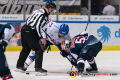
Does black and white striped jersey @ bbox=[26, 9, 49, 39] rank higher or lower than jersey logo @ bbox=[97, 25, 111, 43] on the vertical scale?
higher

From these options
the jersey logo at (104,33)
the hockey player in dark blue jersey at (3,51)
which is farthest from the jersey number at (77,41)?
the jersey logo at (104,33)

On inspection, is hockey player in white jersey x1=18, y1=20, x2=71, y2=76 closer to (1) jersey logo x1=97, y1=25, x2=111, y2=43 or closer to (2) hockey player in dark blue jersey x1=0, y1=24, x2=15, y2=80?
(2) hockey player in dark blue jersey x1=0, y1=24, x2=15, y2=80

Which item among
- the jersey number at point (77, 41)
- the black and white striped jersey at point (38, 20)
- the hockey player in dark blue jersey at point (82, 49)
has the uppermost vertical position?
the black and white striped jersey at point (38, 20)

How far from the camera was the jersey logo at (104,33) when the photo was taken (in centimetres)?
960

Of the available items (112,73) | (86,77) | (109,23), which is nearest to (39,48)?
(86,77)

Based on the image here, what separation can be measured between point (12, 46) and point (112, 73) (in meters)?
4.82

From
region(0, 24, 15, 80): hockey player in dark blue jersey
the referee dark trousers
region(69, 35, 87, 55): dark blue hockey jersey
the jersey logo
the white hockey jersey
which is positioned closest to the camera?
region(0, 24, 15, 80): hockey player in dark blue jersey

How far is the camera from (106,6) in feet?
32.5

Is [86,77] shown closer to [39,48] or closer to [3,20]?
[39,48]

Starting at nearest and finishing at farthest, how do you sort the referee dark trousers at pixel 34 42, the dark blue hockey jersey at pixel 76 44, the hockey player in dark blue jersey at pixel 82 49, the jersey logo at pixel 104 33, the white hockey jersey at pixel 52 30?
the hockey player in dark blue jersey at pixel 82 49, the dark blue hockey jersey at pixel 76 44, the referee dark trousers at pixel 34 42, the white hockey jersey at pixel 52 30, the jersey logo at pixel 104 33

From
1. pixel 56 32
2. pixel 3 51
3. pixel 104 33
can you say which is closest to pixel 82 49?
pixel 56 32

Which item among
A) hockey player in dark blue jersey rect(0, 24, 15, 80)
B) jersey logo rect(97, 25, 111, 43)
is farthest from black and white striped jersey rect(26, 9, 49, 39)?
jersey logo rect(97, 25, 111, 43)

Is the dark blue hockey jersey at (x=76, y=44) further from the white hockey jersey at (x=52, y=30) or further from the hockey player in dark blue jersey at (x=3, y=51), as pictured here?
the hockey player in dark blue jersey at (x=3, y=51)

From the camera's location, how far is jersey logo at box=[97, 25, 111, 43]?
9.60m
